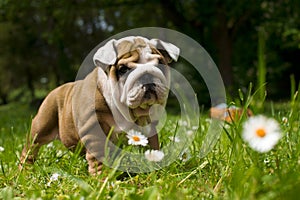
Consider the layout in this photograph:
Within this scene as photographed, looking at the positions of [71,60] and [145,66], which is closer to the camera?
[145,66]

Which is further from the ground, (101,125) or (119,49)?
(119,49)

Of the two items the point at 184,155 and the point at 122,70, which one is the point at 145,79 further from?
the point at 184,155

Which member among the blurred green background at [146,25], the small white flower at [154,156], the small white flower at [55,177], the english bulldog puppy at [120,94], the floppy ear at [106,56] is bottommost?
the blurred green background at [146,25]

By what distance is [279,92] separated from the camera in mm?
13734

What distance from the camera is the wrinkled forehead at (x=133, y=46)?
212 cm

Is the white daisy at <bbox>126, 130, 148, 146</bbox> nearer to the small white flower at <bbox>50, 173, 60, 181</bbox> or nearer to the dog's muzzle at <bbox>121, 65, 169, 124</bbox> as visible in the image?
the dog's muzzle at <bbox>121, 65, 169, 124</bbox>

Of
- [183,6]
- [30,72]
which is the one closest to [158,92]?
[183,6]

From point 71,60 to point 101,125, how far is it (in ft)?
40.4

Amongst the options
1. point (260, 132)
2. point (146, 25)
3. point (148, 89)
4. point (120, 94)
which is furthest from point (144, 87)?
point (146, 25)

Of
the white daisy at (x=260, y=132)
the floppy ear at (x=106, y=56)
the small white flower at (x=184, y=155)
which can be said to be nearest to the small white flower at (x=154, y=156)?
the small white flower at (x=184, y=155)

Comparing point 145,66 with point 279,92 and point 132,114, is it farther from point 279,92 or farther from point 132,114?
point 279,92

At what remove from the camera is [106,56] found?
2.14 meters

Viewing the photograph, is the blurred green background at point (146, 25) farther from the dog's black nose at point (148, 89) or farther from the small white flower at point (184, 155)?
the dog's black nose at point (148, 89)

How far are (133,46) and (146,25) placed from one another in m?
11.2
